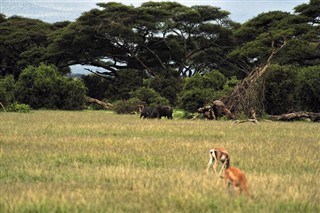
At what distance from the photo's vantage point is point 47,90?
3212 centimetres

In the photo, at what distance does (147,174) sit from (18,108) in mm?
21022

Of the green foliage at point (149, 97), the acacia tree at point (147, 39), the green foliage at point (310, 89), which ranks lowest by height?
the green foliage at point (149, 97)

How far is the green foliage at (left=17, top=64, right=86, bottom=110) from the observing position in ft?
105

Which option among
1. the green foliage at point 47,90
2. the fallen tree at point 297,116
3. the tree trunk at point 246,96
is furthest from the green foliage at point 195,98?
the green foliage at point 47,90

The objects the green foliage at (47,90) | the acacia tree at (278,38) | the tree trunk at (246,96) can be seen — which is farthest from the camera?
the acacia tree at (278,38)

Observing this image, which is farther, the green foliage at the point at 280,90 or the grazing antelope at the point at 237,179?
the green foliage at the point at 280,90

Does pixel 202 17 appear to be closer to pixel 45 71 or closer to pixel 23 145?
pixel 45 71

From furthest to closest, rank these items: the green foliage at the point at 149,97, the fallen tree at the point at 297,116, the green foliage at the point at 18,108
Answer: the green foliage at the point at 149,97, the green foliage at the point at 18,108, the fallen tree at the point at 297,116

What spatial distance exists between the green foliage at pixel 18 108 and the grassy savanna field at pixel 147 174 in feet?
45.2

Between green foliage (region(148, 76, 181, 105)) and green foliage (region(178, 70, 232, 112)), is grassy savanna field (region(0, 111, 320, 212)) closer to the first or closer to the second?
green foliage (region(178, 70, 232, 112))

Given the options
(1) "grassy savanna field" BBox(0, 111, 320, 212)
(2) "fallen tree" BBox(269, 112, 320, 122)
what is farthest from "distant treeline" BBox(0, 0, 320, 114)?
(1) "grassy savanna field" BBox(0, 111, 320, 212)

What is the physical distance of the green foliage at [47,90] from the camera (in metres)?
31.9

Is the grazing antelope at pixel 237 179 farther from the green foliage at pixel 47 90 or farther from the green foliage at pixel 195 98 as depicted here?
the green foliage at pixel 47 90

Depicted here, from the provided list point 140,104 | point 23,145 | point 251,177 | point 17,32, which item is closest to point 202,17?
point 17,32
